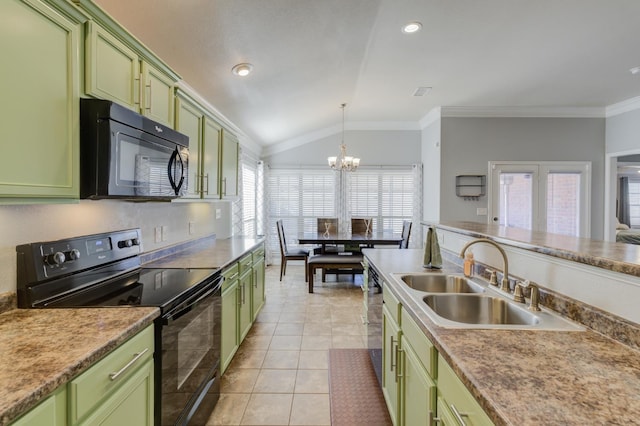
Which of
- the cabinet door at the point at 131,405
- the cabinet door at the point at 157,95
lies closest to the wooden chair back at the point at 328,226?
the cabinet door at the point at 157,95

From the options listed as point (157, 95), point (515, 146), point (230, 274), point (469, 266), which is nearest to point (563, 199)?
point (515, 146)

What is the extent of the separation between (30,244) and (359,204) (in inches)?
216

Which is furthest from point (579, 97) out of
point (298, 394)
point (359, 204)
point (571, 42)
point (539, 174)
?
point (298, 394)

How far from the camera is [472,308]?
5.25 feet

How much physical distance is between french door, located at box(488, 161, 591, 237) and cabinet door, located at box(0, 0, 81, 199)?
5.52 m

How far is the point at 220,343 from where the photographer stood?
2172 mm

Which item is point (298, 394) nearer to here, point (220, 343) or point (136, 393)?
point (220, 343)

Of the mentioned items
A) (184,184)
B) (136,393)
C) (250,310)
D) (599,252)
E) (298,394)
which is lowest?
(298,394)

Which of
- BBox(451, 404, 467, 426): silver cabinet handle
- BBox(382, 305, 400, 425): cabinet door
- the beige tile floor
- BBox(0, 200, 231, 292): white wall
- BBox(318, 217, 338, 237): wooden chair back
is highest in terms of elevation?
BBox(0, 200, 231, 292): white wall

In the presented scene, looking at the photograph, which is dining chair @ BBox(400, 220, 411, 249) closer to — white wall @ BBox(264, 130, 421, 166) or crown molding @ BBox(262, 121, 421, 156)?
white wall @ BBox(264, 130, 421, 166)

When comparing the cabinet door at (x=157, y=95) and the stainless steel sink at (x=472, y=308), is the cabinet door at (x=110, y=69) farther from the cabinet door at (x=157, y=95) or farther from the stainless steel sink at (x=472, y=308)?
the stainless steel sink at (x=472, y=308)

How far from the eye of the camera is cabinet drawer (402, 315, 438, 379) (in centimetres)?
112

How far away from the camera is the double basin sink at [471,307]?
46.6 inches

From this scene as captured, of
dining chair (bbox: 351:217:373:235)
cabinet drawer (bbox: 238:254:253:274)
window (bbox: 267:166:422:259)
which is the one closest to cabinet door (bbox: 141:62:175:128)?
cabinet drawer (bbox: 238:254:253:274)
